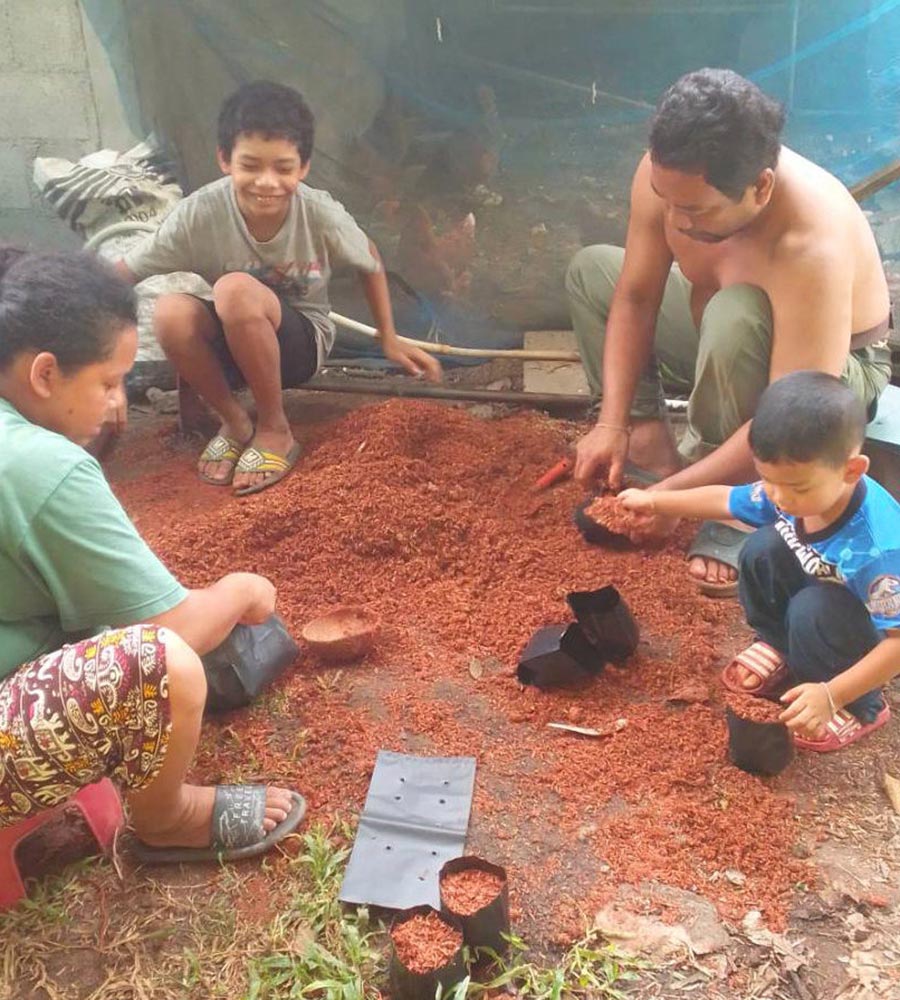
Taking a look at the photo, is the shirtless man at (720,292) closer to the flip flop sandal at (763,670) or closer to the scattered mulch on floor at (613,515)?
the scattered mulch on floor at (613,515)

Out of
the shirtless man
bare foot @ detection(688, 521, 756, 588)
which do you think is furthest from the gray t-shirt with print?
bare foot @ detection(688, 521, 756, 588)

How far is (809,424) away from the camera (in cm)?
165

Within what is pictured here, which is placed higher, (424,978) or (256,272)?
(256,272)

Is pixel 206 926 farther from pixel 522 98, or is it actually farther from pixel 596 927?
pixel 522 98

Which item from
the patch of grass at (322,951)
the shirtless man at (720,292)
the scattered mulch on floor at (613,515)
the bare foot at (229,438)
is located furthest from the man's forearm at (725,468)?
the bare foot at (229,438)

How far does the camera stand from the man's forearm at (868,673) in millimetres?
1763

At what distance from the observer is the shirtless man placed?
6.95ft

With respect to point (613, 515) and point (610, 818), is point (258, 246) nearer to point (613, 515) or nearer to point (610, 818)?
point (613, 515)

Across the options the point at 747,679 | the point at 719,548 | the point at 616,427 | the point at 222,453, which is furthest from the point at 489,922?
the point at 222,453

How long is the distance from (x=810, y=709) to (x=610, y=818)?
454 mm

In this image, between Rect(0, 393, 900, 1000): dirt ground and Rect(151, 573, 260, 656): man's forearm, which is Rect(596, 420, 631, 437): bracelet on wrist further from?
Rect(151, 573, 260, 656): man's forearm

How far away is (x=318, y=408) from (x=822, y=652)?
231cm

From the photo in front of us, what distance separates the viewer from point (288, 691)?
2.24 metres

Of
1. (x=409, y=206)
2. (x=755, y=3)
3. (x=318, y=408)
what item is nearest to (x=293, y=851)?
(x=318, y=408)
